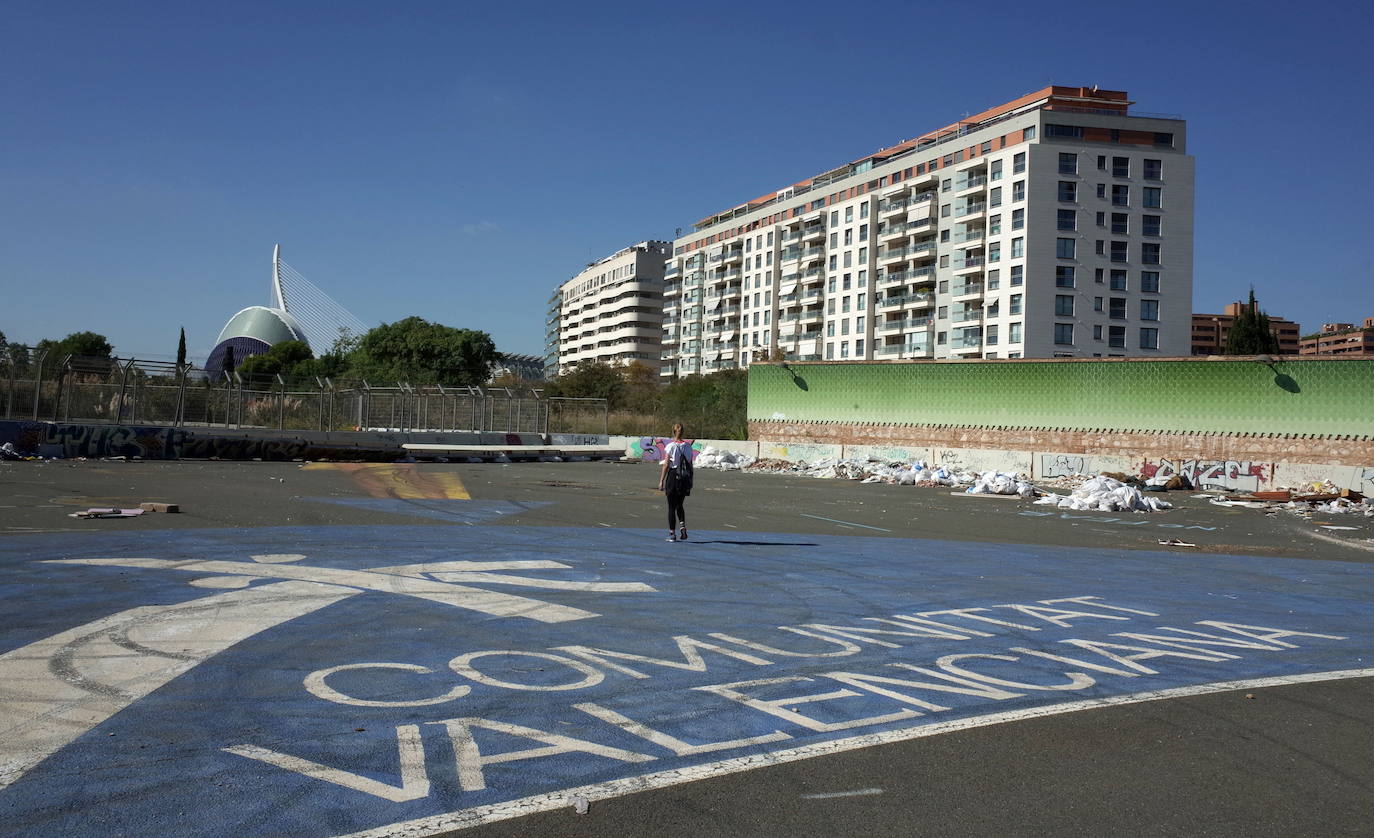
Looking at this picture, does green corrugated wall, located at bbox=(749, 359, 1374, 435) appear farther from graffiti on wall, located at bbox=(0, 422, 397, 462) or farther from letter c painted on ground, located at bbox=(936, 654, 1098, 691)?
letter c painted on ground, located at bbox=(936, 654, 1098, 691)

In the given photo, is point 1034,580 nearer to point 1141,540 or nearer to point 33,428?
point 1141,540

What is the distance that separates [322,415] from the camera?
37125 millimetres

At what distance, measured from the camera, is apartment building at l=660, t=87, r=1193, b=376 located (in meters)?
72.9

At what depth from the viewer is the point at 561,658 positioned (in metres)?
7.05

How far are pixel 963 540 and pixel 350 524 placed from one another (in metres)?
9.55

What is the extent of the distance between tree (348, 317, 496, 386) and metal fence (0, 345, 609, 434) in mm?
44119

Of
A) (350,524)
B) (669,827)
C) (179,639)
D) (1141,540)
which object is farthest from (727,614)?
(1141,540)

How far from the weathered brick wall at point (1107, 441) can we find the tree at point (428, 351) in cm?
4928

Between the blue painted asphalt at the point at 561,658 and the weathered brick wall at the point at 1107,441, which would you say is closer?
the blue painted asphalt at the point at 561,658

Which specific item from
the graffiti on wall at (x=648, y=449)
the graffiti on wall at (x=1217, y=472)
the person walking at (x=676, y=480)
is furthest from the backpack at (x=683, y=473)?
the graffiti on wall at (x=648, y=449)

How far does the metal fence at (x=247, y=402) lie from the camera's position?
30.1m

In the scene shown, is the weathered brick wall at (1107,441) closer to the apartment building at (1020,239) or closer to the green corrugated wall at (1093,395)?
the green corrugated wall at (1093,395)

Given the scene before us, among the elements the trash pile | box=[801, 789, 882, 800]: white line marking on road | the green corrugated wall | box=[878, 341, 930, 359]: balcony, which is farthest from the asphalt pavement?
box=[878, 341, 930, 359]: balcony

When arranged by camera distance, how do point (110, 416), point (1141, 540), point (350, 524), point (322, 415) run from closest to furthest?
point (350, 524)
point (1141, 540)
point (110, 416)
point (322, 415)
